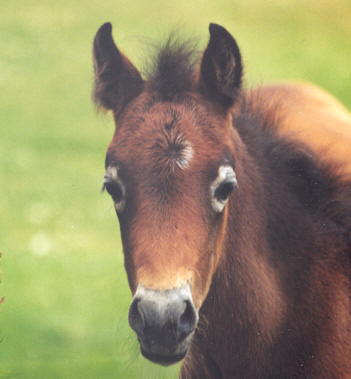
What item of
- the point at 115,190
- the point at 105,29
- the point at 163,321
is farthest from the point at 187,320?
the point at 105,29

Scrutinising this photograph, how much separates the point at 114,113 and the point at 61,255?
255 centimetres

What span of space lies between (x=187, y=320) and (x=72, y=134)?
3574 mm

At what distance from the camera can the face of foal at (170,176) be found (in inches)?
122

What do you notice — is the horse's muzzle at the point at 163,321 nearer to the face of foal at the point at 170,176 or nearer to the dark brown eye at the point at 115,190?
the face of foal at the point at 170,176

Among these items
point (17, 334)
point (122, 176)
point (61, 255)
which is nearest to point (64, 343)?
point (17, 334)

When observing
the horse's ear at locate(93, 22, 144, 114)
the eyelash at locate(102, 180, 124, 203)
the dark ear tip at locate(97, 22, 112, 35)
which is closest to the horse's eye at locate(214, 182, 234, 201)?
the eyelash at locate(102, 180, 124, 203)

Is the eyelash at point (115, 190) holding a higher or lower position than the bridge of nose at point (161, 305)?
higher

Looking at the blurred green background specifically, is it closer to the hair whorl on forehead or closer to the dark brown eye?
the hair whorl on forehead

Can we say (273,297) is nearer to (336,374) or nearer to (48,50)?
(336,374)

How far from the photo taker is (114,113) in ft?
12.2

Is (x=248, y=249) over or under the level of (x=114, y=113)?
under

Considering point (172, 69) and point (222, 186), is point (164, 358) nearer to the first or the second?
point (222, 186)

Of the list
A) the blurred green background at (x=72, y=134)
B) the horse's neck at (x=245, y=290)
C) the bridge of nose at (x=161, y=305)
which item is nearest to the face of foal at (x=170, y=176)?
the bridge of nose at (x=161, y=305)

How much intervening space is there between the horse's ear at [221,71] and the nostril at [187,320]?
93cm
